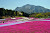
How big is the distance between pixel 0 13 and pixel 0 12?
0.48 m

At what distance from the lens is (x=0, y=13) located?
36.9m

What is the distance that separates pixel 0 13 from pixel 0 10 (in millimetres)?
1627

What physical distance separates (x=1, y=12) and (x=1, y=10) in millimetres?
1295

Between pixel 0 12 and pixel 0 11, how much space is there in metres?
0.50

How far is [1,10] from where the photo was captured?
3797cm

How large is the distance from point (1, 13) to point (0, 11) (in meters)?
1.05

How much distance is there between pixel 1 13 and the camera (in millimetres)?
37094

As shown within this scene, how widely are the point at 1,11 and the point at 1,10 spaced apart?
91cm

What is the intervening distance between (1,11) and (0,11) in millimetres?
446

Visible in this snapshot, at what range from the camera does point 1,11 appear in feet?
122

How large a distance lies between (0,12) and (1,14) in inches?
42.6

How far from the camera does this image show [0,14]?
3666 cm

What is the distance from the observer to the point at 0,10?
124 feet

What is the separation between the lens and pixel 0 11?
37188mm
